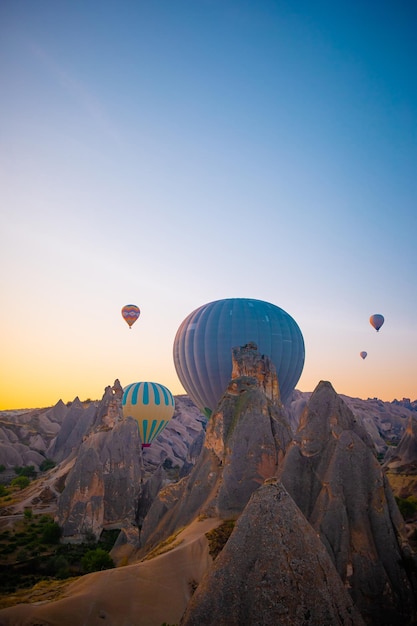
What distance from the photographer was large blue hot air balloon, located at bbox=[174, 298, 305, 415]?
149ft

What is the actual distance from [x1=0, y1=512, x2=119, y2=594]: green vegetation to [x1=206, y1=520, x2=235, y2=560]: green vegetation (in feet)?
30.7

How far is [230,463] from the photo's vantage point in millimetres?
18969

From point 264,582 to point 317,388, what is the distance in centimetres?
1185

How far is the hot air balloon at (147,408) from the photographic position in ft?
190

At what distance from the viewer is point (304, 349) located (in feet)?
160

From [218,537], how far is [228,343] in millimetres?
30374

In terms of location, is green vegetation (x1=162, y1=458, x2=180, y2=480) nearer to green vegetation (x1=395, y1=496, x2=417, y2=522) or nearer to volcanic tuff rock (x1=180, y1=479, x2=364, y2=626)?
green vegetation (x1=395, y1=496, x2=417, y2=522)

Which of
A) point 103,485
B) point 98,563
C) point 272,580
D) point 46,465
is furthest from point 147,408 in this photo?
point 272,580

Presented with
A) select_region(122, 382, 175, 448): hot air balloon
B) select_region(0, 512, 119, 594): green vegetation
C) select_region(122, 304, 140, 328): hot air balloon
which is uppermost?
select_region(122, 304, 140, 328): hot air balloon

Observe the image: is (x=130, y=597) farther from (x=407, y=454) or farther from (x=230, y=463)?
(x=407, y=454)

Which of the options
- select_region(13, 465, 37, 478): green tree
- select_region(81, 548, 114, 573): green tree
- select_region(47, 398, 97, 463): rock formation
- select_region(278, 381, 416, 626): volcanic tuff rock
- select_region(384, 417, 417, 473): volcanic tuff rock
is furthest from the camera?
select_region(47, 398, 97, 463): rock formation

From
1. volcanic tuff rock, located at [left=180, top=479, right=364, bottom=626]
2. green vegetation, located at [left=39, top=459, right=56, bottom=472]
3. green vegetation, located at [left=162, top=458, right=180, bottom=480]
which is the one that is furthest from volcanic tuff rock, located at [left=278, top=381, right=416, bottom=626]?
green vegetation, located at [left=39, top=459, right=56, bottom=472]

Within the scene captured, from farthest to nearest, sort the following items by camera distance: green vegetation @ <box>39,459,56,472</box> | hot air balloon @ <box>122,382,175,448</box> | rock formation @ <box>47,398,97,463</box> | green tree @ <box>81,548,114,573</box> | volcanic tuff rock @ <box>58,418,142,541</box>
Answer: rock formation @ <box>47,398,97,463</box>
green vegetation @ <box>39,459,56,472</box>
hot air balloon @ <box>122,382,175,448</box>
volcanic tuff rock @ <box>58,418,142,541</box>
green tree @ <box>81,548,114,573</box>

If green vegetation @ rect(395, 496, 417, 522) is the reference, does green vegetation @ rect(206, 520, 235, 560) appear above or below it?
above
